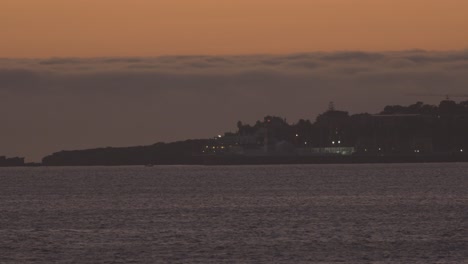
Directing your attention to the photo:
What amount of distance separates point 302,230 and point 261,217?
37.9 ft

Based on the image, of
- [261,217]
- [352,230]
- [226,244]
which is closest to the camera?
[226,244]

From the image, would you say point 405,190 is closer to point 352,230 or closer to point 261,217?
point 261,217

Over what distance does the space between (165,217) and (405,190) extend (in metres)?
49.0

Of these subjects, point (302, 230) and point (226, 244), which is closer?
point (226, 244)

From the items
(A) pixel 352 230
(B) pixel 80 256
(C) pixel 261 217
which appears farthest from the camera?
(C) pixel 261 217

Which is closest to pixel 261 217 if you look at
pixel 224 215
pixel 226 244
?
pixel 224 215

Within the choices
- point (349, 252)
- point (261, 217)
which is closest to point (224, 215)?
point (261, 217)

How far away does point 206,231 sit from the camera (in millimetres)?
67688

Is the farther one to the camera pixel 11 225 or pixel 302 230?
pixel 11 225

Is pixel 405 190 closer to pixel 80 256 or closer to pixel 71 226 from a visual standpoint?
pixel 71 226

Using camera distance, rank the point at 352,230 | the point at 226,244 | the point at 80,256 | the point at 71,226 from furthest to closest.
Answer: the point at 71,226, the point at 352,230, the point at 226,244, the point at 80,256

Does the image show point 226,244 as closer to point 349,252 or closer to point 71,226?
point 349,252

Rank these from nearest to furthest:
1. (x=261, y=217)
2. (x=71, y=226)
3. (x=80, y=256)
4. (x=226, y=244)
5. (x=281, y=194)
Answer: (x=80, y=256)
(x=226, y=244)
(x=71, y=226)
(x=261, y=217)
(x=281, y=194)

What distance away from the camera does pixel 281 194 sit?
11706 centimetres
